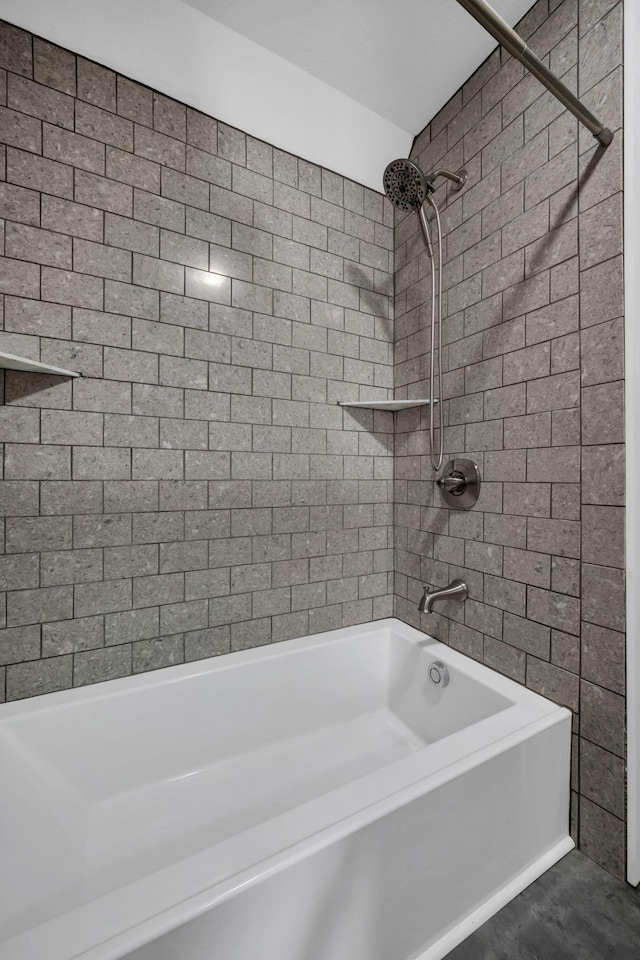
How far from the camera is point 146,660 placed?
1.42 m

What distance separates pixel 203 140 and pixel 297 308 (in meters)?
0.65

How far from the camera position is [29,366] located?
1.17 m

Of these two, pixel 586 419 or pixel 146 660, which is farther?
pixel 146 660

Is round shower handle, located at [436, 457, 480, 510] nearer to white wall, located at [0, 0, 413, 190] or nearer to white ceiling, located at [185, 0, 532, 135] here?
white wall, located at [0, 0, 413, 190]

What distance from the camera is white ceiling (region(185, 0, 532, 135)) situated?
1.33 meters

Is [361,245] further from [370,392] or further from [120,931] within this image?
[120,931]

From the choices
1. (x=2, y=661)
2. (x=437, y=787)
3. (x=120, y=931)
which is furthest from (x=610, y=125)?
(x=2, y=661)

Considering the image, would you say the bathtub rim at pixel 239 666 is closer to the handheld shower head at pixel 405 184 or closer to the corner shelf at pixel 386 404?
the corner shelf at pixel 386 404

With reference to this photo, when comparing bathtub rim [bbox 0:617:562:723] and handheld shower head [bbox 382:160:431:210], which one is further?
handheld shower head [bbox 382:160:431:210]

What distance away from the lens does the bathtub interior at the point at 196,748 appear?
104 centimetres

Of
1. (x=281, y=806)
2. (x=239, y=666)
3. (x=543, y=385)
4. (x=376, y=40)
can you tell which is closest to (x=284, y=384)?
(x=543, y=385)

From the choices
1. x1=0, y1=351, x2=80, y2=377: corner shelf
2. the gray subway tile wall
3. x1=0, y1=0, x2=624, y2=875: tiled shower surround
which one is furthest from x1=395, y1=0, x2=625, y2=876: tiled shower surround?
x1=0, y1=351, x2=80, y2=377: corner shelf

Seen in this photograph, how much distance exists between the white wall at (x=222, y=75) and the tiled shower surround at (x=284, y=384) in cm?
5

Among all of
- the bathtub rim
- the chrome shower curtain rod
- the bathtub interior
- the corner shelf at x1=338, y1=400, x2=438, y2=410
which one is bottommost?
the bathtub interior
